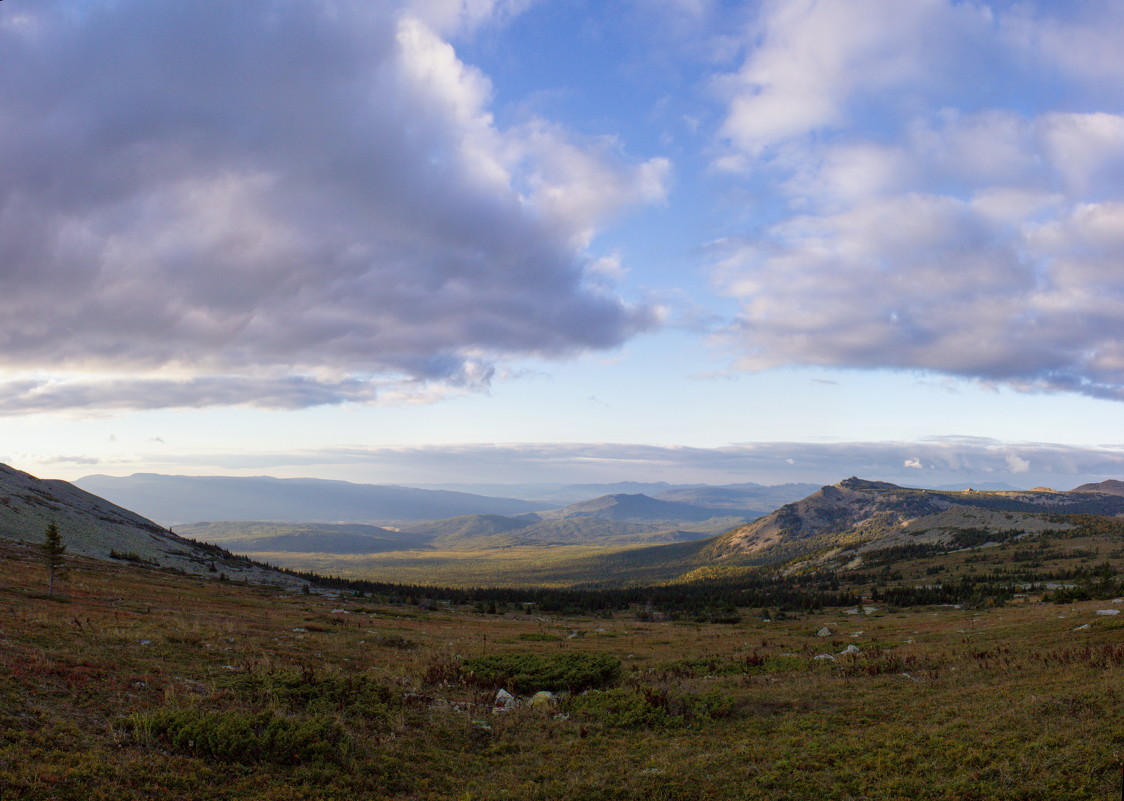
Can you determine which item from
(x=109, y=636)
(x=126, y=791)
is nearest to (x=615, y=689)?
(x=126, y=791)

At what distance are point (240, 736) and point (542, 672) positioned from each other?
15.1 m

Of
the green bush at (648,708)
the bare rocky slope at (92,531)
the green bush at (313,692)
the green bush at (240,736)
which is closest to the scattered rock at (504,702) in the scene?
the green bush at (648,708)

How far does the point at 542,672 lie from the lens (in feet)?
85.7

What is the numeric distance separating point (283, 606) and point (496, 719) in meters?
47.2

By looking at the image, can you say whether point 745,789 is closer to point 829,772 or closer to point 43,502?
point 829,772

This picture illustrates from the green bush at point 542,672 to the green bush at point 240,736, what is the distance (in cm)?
1136

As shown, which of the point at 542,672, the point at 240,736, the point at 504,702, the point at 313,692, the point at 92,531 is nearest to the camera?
the point at 240,736

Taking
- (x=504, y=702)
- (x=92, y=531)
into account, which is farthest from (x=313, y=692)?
(x=92, y=531)

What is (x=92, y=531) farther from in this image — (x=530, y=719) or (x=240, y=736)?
(x=530, y=719)

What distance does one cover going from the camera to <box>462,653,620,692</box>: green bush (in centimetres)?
2517

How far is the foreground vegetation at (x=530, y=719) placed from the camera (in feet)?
41.5

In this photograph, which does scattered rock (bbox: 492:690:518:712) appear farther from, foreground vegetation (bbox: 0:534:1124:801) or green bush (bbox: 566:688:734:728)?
green bush (bbox: 566:688:734:728)

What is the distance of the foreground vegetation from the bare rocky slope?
220 feet

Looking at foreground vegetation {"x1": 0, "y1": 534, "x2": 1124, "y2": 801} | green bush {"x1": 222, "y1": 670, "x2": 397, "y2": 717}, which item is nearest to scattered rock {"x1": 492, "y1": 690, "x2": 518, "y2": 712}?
foreground vegetation {"x1": 0, "y1": 534, "x2": 1124, "y2": 801}
